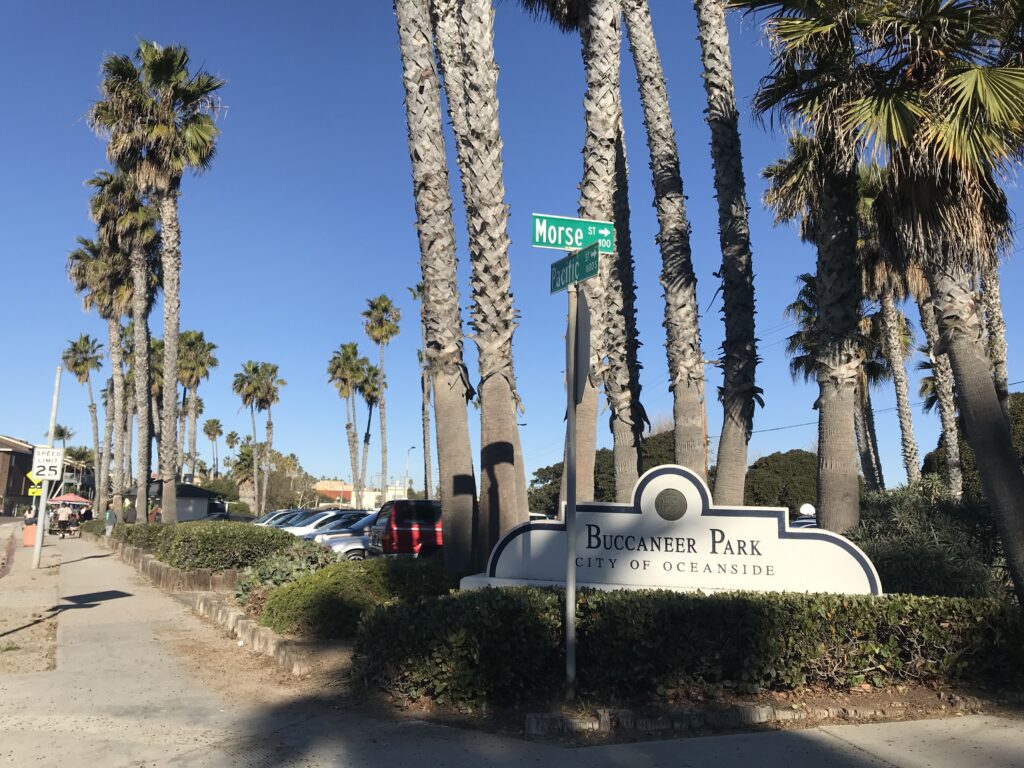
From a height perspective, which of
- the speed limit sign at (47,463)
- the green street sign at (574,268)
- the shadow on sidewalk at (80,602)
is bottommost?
the shadow on sidewalk at (80,602)

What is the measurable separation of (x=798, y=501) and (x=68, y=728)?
136ft

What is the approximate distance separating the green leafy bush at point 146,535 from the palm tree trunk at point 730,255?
1385 cm

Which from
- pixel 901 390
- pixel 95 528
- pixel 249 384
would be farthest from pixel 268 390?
pixel 901 390

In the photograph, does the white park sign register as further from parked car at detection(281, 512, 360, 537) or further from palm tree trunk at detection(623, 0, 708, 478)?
parked car at detection(281, 512, 360, 537)

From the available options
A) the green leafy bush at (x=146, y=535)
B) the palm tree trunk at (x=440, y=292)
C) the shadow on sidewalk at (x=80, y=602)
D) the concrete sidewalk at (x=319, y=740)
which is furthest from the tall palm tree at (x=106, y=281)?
the concrete sidewalk at (x=319, y=740)

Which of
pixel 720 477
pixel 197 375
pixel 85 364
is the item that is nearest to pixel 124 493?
pixel 197 375

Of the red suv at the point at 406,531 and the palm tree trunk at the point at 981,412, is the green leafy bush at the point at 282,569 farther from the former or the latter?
the palm tree trunk at the point at 981,412

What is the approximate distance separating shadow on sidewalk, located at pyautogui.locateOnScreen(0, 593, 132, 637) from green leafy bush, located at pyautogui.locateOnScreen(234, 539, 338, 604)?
9.30ft

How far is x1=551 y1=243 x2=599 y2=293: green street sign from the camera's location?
242 inches

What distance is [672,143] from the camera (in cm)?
1281

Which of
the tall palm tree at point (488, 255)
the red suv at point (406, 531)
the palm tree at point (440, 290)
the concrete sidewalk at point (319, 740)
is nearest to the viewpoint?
the concrete sidewalk at point (319, 740)

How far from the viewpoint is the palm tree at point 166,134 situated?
914 inches

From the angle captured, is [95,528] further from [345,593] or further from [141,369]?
[345,593]

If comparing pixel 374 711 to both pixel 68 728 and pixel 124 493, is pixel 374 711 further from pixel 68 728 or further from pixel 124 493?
pixel 124 493
